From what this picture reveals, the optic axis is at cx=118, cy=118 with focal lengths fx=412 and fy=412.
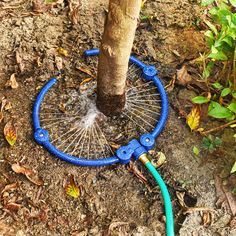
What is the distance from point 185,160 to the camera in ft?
6.93

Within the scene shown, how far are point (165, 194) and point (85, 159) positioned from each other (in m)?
0.43

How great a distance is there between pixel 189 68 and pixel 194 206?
842mm

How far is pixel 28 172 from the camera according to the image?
6.68ft

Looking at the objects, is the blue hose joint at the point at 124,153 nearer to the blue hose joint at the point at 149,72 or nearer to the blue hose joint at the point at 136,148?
the blue hose joint at the point at 136,148

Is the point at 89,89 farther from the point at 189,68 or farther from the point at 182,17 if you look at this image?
the point at 182,17

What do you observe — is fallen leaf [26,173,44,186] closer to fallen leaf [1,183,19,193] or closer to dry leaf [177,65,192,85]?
fallen leaf [1,183,19,193]

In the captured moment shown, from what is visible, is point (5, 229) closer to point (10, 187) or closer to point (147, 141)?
point (10, 187)

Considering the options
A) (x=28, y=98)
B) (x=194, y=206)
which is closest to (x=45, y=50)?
(x=28, y=98)

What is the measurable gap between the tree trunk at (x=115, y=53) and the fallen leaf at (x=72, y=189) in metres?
Result: 0.44

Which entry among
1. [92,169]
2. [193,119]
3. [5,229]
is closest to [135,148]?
[92,169]

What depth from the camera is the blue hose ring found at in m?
2.04

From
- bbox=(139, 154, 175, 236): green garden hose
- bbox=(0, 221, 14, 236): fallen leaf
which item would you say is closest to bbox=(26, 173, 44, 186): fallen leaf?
bbox=(0, 221, 14, 236): fallen leaf

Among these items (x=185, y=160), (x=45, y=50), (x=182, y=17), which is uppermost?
(x=182, y=17)

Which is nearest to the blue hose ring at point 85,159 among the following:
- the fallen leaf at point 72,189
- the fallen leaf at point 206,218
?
the fallen leaf at point 72,189
